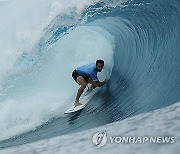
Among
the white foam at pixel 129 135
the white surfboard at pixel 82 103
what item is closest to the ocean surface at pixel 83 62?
the white surfboard at pixel 82 103

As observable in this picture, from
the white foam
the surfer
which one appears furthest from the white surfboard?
the white foam

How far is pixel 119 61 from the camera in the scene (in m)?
8.64

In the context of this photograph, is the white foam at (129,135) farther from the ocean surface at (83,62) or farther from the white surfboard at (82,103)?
the white surfboard at (82,103)

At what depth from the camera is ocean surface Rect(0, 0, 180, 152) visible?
5.11 m

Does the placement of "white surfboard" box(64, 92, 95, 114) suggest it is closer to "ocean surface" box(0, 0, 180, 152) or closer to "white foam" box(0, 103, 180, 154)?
"ocean surface" box(0, 0, 180, 152)

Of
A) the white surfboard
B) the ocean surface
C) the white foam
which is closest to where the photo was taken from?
the white foam

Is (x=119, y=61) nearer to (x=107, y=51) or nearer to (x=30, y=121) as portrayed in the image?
(x=107, y=51)

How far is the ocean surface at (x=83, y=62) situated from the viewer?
201 inches

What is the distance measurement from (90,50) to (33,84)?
7.76 feet

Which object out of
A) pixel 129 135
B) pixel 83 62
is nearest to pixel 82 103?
pixel 83 62

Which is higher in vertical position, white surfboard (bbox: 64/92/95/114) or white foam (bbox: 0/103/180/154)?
white surfboard (bbox: 64/92/95/114)

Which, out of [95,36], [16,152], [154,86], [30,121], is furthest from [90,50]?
[16,152]

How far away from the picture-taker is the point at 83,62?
380 inches

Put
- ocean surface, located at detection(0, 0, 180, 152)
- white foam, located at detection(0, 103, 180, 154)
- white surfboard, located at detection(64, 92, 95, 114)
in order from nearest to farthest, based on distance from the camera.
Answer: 1. white foam, located at detection(0, 103, 180, 154)
2. ocean surface, located at detection(0, 0, 180, 152)
3. white surfboard, located at detection(64, 92, 95, 114)
